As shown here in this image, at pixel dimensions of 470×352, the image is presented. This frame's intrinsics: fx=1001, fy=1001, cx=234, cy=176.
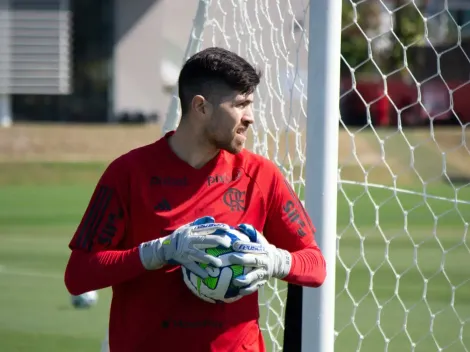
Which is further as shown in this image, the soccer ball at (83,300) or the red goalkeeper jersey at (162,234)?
the soccer ball at (83,300)

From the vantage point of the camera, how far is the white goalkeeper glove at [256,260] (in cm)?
291

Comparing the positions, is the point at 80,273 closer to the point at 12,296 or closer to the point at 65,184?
the point at 12,296

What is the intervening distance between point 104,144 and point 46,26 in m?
8.65

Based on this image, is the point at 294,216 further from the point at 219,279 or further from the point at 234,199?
the point at 219,279

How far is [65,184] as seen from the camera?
19641 millimetres

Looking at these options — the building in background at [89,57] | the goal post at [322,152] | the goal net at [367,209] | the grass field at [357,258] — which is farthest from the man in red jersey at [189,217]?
the building in background at [89,57]

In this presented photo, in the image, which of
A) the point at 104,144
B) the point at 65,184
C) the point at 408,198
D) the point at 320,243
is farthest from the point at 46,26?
the point at 320,243

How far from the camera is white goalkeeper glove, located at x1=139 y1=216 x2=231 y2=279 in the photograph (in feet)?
9.45

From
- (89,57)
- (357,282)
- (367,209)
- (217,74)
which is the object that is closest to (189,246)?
(217,74)

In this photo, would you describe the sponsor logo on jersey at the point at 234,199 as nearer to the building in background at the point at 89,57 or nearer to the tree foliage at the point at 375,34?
the tree foliage at the point at 375,34

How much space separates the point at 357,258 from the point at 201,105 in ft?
23.7

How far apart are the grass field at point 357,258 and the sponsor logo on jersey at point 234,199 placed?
1639 mm

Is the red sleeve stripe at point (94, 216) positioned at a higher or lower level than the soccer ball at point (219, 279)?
A: higher

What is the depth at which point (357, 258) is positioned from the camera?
10172mm
